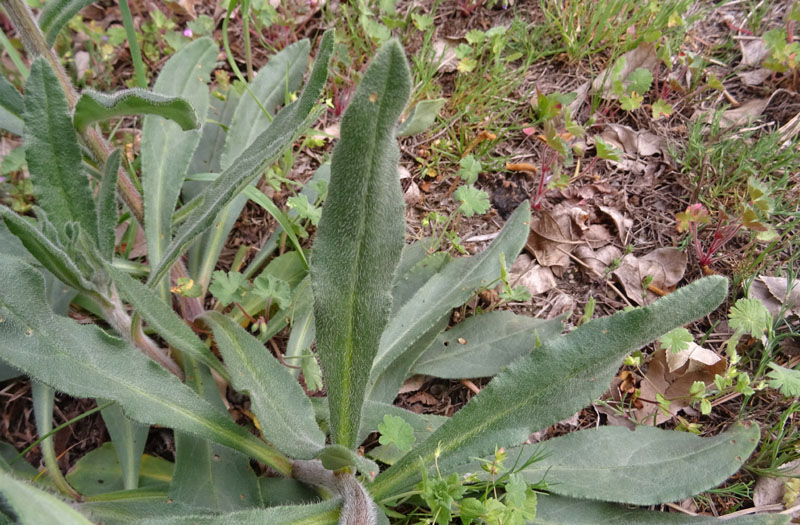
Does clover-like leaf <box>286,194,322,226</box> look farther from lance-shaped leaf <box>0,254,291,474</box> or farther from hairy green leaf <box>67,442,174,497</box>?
hairy green leaf <box>67,442,174,497</box>

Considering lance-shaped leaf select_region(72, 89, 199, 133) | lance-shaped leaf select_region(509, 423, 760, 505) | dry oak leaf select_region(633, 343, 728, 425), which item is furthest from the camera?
dry oak leaf select_region(633, 343, 728, 425)

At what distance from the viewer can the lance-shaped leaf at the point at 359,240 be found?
3.48 ft

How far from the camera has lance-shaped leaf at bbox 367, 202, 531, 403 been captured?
174cm

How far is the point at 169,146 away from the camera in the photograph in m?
1.96

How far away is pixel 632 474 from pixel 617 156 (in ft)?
3.87

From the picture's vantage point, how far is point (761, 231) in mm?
1996

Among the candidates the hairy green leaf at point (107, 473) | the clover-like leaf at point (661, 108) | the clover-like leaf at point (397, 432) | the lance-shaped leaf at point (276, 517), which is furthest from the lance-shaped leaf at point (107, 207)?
the clover-like leaf at point (661, 108)

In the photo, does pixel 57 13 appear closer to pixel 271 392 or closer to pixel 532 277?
pixel 271 392

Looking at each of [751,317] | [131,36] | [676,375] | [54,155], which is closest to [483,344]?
[676,375]

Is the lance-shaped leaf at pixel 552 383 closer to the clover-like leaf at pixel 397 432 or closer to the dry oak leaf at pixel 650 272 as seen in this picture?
the clover-like leaf at pixel 397 432

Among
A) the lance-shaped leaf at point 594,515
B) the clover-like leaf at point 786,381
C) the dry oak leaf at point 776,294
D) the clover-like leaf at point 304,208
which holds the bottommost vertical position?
the dry oak leaf at point 776,294

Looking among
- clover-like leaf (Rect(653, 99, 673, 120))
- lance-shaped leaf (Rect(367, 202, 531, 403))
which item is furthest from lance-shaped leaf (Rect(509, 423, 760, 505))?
clover-like leaf (Rect(653, 99, 673, 120))

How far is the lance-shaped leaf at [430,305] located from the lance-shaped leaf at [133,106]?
32.7 inches

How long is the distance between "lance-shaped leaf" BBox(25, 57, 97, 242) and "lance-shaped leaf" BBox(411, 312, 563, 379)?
3.54 ft
